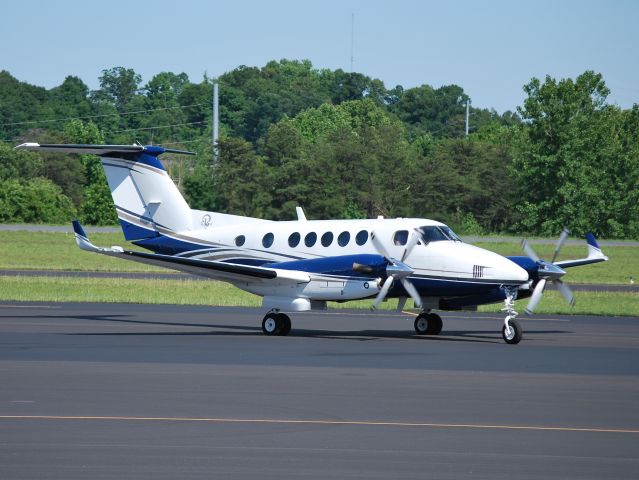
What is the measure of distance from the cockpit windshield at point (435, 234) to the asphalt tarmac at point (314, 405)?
89.7 inches

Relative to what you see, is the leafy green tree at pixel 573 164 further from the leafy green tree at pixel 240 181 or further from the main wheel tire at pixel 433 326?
the main wheel tire at pixel 433 326

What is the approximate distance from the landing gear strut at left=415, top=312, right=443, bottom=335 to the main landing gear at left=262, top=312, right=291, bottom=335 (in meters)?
3.09

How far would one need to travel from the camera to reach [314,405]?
13.7 metres

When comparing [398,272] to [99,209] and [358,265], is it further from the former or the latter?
[99,209]

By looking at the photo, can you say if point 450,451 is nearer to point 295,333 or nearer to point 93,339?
point 93,339

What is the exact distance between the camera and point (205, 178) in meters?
79.8

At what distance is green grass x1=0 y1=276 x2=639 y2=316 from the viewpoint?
35500 millimetres

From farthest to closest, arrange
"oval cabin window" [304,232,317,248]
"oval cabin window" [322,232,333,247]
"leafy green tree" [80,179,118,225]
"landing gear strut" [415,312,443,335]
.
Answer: "leafy green tree" [80,179,118,225]
"oval cabin window" [304,232,317,248]
"oval cabin window" [322,232,333,247]
"landing gear strut" [415,312,443,335]

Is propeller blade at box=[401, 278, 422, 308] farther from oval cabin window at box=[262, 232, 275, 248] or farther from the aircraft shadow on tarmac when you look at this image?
oval cabin window at box=[262, 232, 275, 248]

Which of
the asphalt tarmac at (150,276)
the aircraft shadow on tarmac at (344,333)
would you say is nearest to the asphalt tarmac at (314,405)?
the aircraft shadow on tarmac at (344,333)

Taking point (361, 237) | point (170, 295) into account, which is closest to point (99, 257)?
point (170, 295)

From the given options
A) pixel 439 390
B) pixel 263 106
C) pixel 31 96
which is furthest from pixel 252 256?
pixel 31 96

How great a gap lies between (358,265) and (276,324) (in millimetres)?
2537

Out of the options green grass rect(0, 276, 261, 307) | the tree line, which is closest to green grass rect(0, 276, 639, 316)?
green grass rect(0, 276, 261, 307)
